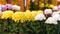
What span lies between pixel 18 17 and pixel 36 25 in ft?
0.41

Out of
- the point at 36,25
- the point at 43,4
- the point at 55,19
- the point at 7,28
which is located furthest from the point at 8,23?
the point at 43,4

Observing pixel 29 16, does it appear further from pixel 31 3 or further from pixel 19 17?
pixel 31 3

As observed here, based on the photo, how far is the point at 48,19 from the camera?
109cm

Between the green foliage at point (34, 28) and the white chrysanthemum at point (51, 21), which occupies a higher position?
the white chrysanthemum at point (51, 21)

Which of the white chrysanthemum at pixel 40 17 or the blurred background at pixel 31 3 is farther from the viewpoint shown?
the blurred background at pixel 31 3

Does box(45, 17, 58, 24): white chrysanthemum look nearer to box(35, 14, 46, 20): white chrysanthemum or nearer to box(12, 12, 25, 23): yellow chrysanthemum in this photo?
box(35, 14, 46, 20): white chrysanthemum

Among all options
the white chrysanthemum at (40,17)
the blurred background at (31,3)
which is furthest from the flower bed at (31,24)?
the blurred background at (31,3)

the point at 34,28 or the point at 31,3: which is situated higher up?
the point at 31,3

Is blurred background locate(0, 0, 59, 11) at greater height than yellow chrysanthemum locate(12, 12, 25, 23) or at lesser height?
greater

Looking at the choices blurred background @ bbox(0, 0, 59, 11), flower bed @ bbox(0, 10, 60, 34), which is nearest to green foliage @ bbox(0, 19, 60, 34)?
flower bed @ bbox(0, 10, 60, 34)

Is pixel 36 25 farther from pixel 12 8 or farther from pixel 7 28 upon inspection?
pixel 12 8

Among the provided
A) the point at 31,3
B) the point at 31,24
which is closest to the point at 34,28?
the point at 31,24

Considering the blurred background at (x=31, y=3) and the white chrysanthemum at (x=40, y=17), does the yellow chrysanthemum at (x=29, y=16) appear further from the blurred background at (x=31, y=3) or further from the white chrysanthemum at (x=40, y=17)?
the blurred background at (x=31, y=3)

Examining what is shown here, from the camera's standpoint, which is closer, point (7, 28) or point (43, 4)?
point (7, 28)
